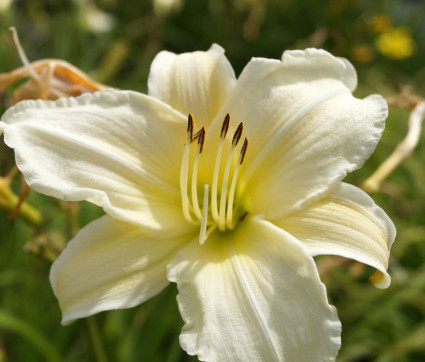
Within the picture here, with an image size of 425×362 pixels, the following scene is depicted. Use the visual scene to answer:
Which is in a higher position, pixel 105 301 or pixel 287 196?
pixel 287 196

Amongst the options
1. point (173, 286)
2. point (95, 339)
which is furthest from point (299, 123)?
point (173, 286)

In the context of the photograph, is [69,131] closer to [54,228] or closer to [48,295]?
[48,295]

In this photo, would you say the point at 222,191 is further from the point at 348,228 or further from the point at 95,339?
the point at 95,339

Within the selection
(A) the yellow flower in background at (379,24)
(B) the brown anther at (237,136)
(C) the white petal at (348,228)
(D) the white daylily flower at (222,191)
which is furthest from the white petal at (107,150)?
(A) the yellow flower in background at (379,24)

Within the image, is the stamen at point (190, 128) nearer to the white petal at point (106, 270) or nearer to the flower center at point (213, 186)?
the flower center at point (213, 186)

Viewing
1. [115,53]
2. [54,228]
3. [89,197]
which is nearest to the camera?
[89,197]

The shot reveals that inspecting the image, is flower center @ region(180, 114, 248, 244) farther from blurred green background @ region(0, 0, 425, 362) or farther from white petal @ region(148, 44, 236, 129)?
blurred green background @ region(0, 0, 425, 362)

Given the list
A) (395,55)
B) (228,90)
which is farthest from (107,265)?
(395,55)

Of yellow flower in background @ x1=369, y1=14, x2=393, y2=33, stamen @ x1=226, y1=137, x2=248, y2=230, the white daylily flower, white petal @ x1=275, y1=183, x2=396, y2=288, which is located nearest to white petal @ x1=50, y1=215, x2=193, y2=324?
the white daylily flower
